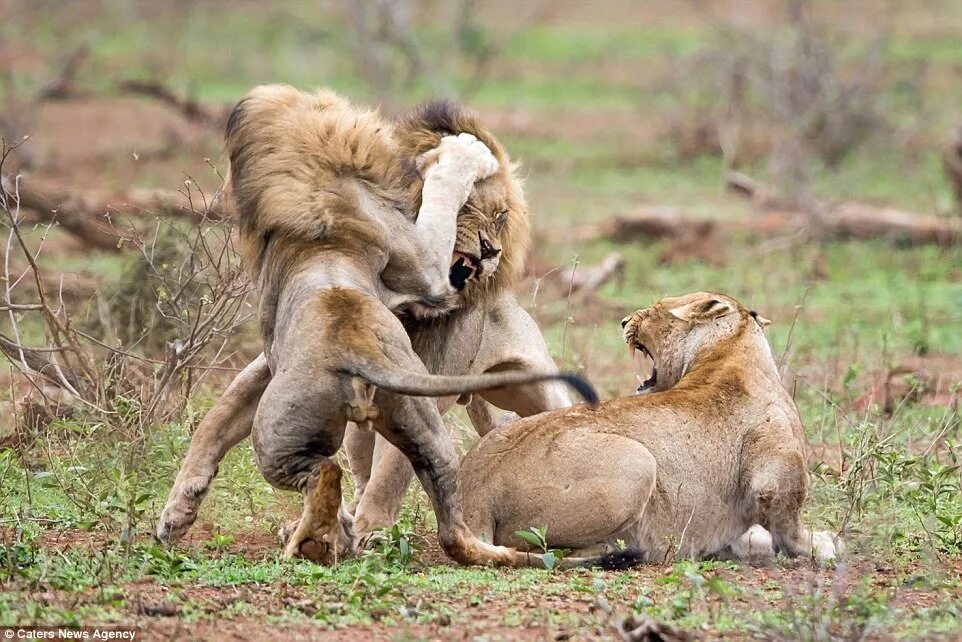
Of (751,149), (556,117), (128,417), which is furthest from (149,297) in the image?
(556,117)

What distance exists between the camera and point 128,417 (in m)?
6.03

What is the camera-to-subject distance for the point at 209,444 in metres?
5.13

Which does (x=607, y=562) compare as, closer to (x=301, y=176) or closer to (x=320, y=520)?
(x=320, y=520)

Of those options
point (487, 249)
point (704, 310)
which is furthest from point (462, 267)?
point (704, 310)

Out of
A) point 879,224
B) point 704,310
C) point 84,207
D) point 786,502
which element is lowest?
point 84,207

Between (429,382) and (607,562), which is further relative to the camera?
(607,562)

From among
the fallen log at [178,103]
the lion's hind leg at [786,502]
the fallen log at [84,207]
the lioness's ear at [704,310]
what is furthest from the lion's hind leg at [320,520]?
the fallen log at [178,103]

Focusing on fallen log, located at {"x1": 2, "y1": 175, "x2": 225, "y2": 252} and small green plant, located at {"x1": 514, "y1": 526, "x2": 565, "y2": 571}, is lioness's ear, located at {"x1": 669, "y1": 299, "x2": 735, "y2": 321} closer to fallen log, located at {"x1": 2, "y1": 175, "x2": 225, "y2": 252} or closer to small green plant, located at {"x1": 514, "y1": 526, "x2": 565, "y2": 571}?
small green plant, located at {"x1": 514, "y1": 526, "x2": 565, "y2": 571}

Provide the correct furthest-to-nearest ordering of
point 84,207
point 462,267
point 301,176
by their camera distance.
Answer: point 84,207
point 462,267
point 301,176

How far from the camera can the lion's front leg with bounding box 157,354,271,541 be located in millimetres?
4926

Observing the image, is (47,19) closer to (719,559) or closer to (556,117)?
(556,117)

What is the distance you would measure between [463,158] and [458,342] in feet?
2.14

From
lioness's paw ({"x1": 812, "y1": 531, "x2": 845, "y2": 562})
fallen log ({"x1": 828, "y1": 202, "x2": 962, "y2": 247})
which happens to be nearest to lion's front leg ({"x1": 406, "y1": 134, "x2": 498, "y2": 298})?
lioness's paw ({"x1": 812, "y1": 531, "x2": 845, "y2": 562})

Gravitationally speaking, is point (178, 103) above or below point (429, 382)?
below
